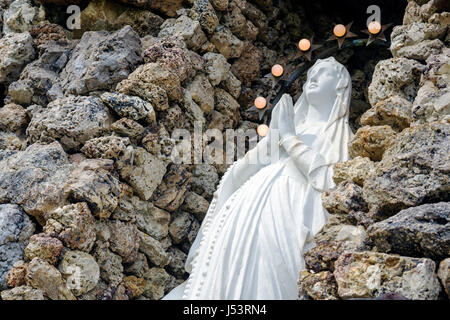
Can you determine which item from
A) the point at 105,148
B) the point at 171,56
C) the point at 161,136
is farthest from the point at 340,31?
the point at 105,148

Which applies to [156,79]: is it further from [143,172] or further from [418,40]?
[418,40]

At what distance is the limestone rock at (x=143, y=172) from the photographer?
3.58 meters

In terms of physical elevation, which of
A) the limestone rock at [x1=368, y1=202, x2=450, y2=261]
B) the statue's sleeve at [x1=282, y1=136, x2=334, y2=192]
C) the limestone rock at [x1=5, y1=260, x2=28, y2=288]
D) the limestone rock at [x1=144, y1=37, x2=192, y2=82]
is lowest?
the limestone rock at [x1=5, y1=260, x2=28, y2=288]

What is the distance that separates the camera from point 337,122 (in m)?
3.42

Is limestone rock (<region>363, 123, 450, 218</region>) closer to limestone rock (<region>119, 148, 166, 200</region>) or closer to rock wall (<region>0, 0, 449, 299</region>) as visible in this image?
rock wall (<region>0, 0, 449, 299</region>)

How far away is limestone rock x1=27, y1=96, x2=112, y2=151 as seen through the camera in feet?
11.8

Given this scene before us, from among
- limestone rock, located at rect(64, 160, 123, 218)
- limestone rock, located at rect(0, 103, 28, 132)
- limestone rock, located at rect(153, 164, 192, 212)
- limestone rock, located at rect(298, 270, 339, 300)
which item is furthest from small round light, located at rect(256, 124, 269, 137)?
limestone rock, located at rect(298, 270, 339, 300)

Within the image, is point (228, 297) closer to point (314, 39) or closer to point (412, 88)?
point (412, 88)

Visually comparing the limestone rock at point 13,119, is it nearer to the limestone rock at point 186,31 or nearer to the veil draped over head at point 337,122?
the limestone rock at point 186,31

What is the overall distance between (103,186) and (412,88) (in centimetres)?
157

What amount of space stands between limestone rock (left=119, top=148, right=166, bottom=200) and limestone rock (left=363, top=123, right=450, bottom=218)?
1640 millimetres

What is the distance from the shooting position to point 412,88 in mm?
2678
